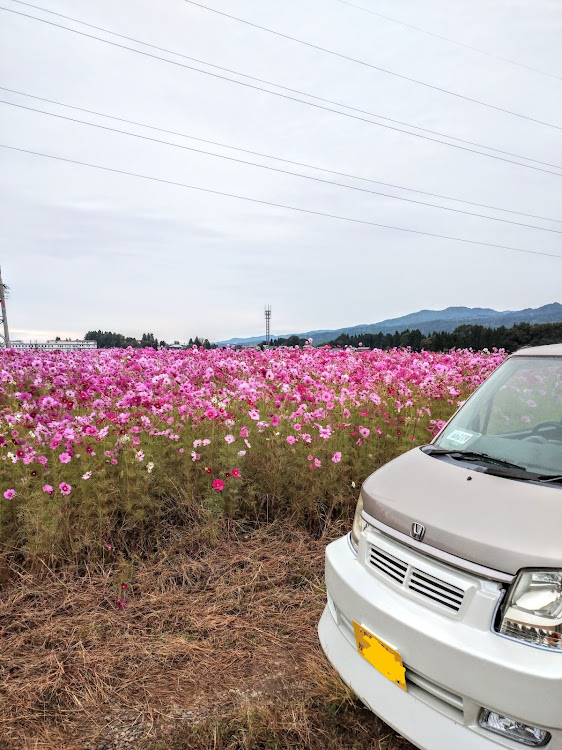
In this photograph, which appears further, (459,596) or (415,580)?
(415,580)

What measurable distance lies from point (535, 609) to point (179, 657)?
7.46 feet

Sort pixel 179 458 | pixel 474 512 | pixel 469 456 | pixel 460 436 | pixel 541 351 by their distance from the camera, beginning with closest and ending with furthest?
pixel 474 512 < pixel 469 456 < pixel 460 436 < pixel 541 351 < pixel 179 458

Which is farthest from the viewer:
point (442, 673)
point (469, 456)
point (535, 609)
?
point (469, 456)

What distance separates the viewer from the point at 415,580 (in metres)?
1.97

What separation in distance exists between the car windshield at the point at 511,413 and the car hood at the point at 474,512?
30 cm

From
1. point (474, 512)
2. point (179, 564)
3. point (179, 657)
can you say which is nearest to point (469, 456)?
point (474, 512)

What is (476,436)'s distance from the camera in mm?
2684

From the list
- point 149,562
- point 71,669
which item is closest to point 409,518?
point 71,669

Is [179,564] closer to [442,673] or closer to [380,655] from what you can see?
[380,655]

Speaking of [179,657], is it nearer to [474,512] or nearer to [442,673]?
[442,673]

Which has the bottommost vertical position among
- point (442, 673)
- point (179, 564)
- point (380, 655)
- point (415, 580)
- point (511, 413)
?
point (179, 564)

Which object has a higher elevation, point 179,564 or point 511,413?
point 511,413

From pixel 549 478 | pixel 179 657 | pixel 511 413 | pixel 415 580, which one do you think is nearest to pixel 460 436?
pixel 511 413

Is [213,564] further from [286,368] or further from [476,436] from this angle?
[286,368]
